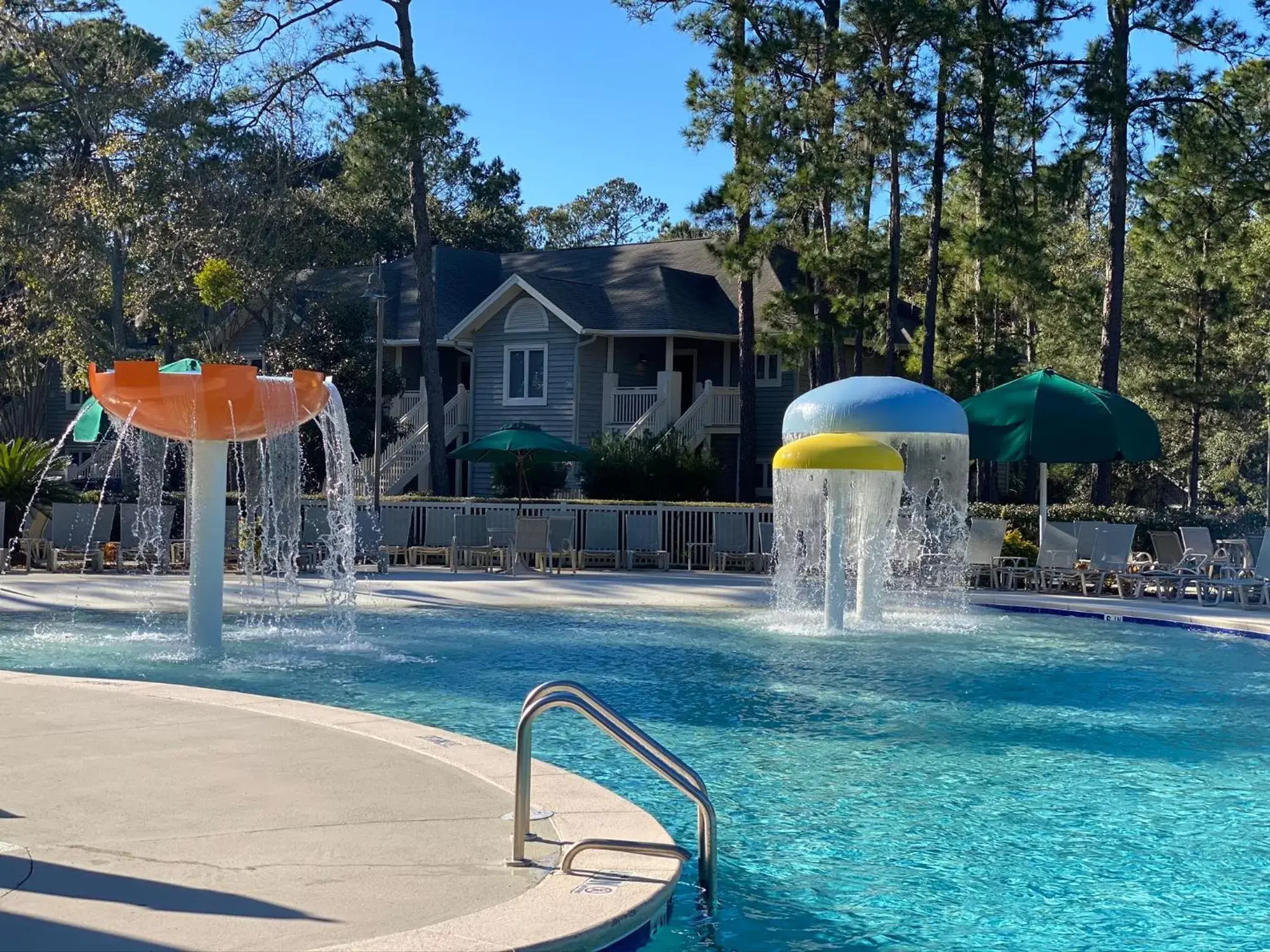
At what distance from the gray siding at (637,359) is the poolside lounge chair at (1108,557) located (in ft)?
58.2

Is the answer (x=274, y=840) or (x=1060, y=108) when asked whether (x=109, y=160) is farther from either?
(x=274, y=840)

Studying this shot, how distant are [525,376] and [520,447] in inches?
494

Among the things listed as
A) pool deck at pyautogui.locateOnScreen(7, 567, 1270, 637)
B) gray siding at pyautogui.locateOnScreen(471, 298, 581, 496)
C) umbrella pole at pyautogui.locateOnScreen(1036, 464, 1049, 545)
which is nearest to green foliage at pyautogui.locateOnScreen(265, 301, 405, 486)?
gray siding at pyautogui.locateOnScreen(471, 298, 581, 496)

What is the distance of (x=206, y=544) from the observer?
1273cm

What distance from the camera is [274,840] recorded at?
5828 millimetres

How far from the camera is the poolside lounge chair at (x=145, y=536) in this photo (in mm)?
21578

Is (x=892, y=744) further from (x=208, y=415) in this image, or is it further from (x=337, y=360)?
(x=337, y=360)

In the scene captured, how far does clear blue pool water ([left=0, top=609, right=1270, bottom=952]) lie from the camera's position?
6250 millimetres

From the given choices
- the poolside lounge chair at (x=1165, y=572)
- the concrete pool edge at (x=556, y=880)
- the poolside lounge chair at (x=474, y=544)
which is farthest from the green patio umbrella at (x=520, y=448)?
the concrete pool edge at (x=556, y=880)

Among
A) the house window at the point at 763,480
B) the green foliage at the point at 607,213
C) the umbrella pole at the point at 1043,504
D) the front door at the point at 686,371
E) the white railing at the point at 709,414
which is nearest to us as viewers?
the umbrella pole at the point at 1043,504

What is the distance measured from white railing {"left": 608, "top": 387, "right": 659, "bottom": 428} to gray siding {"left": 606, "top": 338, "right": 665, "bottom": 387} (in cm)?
134

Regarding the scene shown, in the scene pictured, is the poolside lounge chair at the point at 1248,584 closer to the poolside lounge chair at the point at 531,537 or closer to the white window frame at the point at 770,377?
the poolside lounge chair at the point at 531,537

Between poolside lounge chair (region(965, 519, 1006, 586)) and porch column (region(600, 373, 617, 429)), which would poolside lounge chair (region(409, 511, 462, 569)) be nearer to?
poolside lounge chair (region(965, 519, 1006, 586))

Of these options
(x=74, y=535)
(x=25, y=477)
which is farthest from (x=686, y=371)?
(x=74, y=535)
